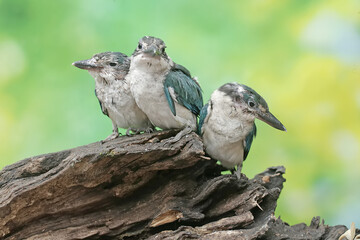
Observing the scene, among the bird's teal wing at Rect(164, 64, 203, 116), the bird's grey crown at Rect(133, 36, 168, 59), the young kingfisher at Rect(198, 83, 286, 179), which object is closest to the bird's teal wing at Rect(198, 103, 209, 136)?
the young kingfisher at Rect(198, 83, 286, 179)

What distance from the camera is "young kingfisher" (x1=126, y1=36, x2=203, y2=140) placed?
4.71m

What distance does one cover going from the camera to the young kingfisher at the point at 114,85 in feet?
16.2

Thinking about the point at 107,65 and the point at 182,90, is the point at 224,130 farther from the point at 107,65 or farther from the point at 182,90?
the point at 107,65

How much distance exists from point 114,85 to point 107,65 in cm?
19

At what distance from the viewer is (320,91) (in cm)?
686

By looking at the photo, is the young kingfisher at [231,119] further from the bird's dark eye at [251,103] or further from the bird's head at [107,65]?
the bird's head at [107,65]

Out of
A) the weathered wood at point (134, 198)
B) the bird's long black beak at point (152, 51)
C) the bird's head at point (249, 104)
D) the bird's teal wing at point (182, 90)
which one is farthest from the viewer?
the bird's teal wing at point (182, 90)

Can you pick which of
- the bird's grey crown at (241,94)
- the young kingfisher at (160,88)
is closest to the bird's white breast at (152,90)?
the young kingfisher at (160,88)

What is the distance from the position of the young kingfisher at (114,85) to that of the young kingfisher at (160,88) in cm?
11

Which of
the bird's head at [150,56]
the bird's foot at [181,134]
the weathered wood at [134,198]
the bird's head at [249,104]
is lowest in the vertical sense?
the weathered wood at [134,198]

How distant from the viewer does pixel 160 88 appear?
15.9 ft

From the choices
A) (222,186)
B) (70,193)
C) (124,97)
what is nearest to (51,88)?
(124,97)

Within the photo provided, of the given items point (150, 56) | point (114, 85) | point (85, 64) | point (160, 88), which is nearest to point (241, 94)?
point (160, 88)

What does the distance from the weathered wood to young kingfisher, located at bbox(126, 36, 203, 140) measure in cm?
21
